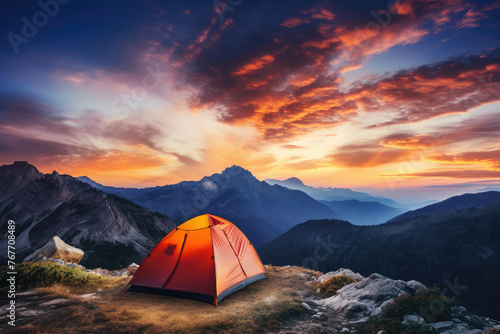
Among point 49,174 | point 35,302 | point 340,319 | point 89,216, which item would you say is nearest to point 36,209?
point 49,174

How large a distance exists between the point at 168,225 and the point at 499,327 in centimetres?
16291

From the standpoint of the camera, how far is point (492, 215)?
154 meters

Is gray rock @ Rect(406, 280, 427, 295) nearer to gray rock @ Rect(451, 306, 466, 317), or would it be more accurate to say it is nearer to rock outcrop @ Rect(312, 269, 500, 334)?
rock outcrop @ Rect(312, 269, 500, 334)

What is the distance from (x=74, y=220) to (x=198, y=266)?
4369 inches

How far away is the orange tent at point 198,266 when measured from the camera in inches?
449

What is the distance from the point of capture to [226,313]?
9.67 meters

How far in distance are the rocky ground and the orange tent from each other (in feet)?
1.53

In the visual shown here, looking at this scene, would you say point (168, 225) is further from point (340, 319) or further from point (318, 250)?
point (340, 319)

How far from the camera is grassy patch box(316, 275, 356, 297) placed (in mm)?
12444

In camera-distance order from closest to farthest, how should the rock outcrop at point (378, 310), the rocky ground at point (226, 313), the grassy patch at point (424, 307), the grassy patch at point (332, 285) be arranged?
the rock outcrop at point (378, 310), the rocky ground at point (226, 313), the grassy patch at point (424, 307), the grassy patch at point (332, 285)

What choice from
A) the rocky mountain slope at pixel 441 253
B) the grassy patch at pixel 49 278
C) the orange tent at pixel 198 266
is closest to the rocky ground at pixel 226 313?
the orange tent at pixel 198 266

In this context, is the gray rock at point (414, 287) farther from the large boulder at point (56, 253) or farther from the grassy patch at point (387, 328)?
the large boulder at point (56, 253)

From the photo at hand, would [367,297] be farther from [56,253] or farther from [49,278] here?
[56,253]

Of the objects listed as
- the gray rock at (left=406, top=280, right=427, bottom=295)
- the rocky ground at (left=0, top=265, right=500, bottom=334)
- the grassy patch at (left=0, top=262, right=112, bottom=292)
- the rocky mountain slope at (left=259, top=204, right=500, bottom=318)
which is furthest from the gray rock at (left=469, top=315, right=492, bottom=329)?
the rocky mountain slope at (left=259, top=204, right=500, bottom=318)
